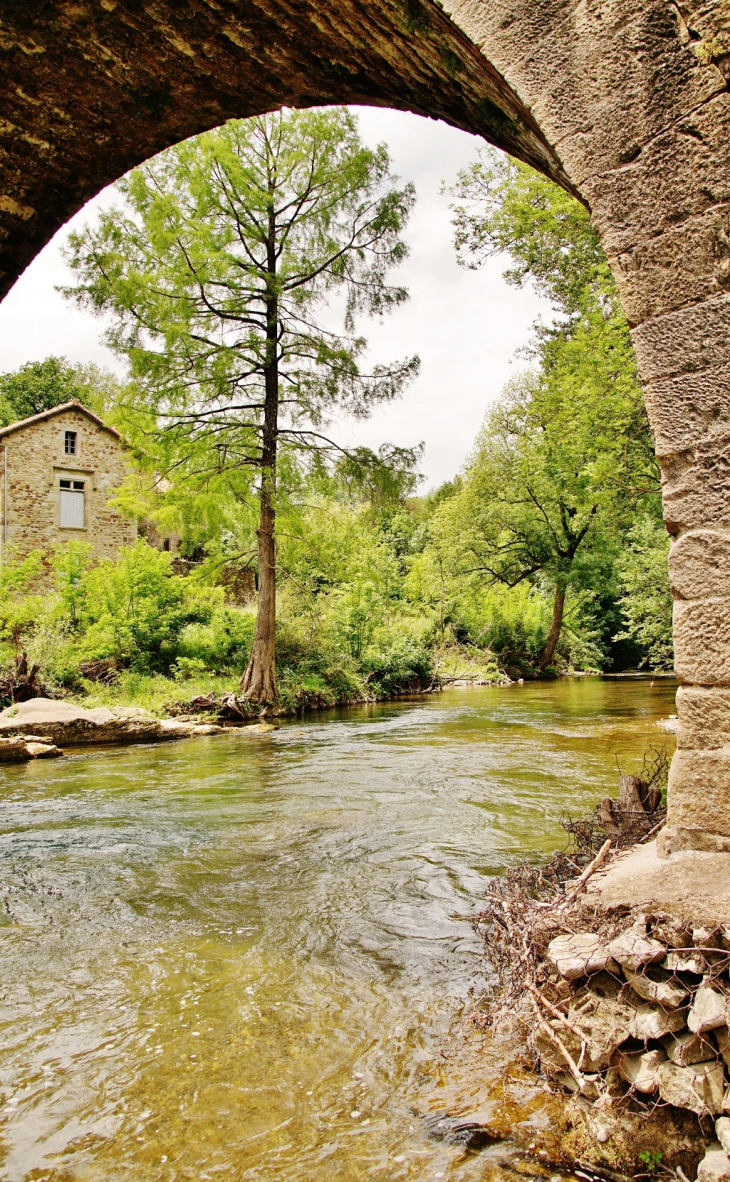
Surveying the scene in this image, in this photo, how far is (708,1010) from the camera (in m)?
1.67

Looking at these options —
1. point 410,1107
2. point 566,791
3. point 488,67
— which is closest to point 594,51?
point 488,67

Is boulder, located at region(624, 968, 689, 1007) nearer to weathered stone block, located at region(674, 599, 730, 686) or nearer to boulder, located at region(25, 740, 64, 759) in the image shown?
weathered stone block, located at region(674, 599, 730, 686)

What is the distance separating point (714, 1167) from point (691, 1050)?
0.23 meters

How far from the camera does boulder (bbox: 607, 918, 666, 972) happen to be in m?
1.83

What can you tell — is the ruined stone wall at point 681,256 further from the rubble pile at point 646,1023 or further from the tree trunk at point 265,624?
the tree trunk at point 265,624

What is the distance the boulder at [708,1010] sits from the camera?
1.64 meters

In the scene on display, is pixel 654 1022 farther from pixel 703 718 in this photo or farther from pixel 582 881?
pixel 703 718

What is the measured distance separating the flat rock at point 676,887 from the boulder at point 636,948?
0.10 meters

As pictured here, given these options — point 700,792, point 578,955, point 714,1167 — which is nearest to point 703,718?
point 700,792

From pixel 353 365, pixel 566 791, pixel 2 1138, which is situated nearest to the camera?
pixel 2 1138

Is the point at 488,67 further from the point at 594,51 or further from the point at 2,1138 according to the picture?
the point at 2,1138

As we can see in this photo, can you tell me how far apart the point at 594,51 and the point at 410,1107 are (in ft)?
11.7

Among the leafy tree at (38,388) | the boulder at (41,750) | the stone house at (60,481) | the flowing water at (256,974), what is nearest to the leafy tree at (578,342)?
the flowing water at (256,974)

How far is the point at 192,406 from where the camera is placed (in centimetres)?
1370
